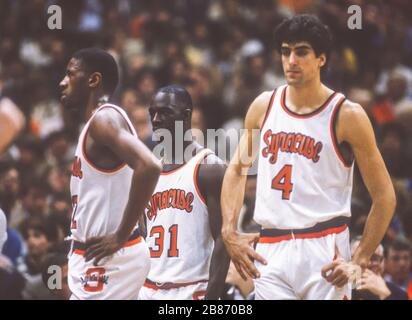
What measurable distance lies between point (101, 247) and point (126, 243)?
212 mm

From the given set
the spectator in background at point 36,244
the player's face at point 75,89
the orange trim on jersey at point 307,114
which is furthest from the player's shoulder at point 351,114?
the spectator in background at point 36,244

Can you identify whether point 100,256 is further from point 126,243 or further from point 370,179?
point 370,179

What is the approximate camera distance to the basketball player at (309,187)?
17.5 ft

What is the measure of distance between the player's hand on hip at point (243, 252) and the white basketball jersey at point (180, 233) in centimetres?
49

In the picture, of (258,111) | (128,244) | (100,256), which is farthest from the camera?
(258,111)

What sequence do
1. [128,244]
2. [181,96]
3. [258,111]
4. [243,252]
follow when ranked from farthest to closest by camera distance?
[181,96] → [258,111] → [243,252] → [128,244]

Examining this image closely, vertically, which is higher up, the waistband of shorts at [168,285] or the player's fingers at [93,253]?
the player's fingers at [93,253]

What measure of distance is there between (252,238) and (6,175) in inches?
173

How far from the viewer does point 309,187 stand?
5.38 metres

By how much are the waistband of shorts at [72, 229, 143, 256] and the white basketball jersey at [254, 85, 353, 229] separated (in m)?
0.66

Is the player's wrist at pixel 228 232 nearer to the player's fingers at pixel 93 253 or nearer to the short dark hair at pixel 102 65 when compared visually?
the player's fingers at pixel 93 253

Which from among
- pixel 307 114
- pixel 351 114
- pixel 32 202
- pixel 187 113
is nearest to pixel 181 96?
pixel 187 113
